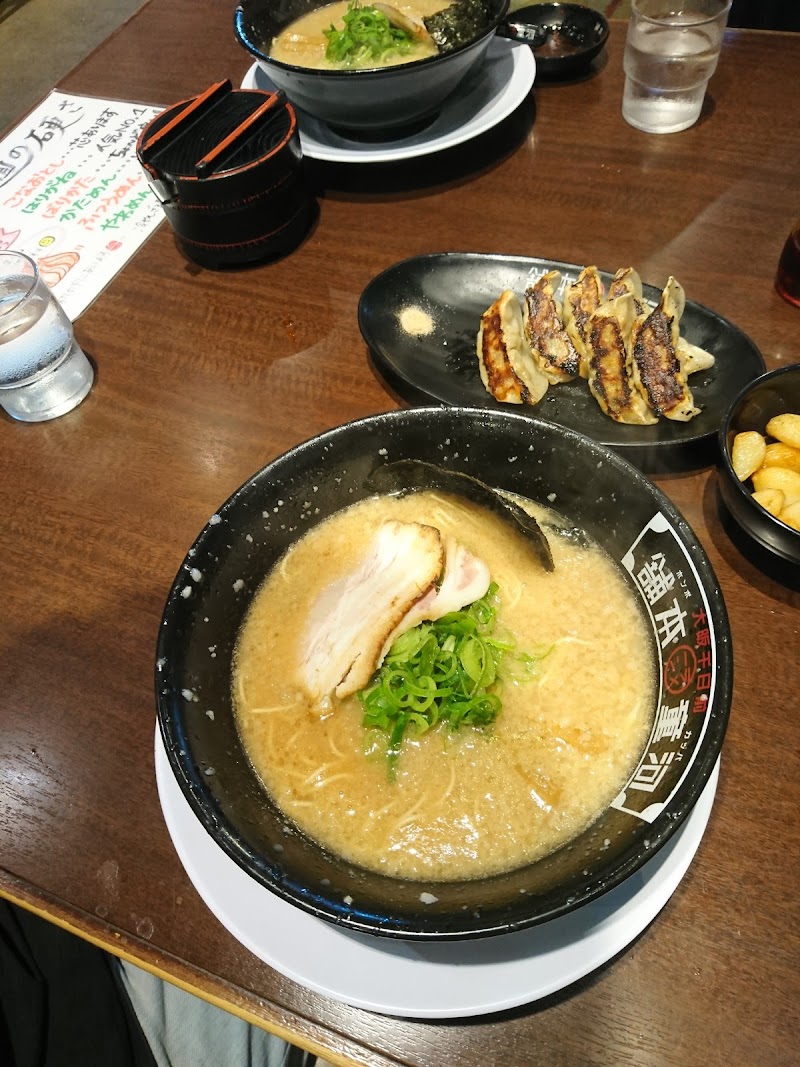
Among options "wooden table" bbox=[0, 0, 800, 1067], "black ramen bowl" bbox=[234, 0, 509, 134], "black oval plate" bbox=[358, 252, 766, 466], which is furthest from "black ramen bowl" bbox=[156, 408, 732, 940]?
"black ramen bowl" bbox=[234, 0, 509, 134]

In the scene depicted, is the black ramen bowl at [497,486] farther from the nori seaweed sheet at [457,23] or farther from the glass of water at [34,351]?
the nori seaweed sheet at [457,23]

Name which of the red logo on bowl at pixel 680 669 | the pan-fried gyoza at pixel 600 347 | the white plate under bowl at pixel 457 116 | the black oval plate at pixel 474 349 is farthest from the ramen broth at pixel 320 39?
the red logo on bowl at pixel 680 669

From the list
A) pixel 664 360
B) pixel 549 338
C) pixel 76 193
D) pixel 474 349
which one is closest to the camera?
pixel 664 360

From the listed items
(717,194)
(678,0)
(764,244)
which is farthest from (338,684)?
(678,0)

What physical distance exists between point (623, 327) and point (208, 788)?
130 cm

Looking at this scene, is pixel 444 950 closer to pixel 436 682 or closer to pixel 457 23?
pixel 436 682

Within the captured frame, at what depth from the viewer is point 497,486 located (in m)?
1.38

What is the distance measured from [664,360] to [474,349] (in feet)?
1.53

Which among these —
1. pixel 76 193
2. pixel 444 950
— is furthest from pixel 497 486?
pixel 76 193

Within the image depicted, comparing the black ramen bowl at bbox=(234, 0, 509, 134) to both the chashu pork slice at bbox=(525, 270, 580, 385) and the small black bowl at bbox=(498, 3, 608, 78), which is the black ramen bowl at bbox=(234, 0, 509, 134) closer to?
the small black bowl at bbox=(498, 3, 608, 78)

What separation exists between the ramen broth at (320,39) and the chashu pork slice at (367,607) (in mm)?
1803

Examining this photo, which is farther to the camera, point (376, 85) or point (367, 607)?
point (376, 85)

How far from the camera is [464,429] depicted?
4.28ft

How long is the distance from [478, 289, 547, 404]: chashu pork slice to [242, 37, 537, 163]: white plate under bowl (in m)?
0.79
